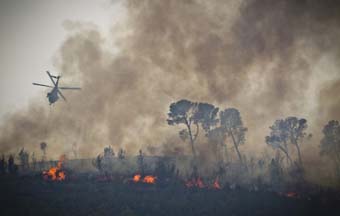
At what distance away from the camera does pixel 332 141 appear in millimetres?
76250

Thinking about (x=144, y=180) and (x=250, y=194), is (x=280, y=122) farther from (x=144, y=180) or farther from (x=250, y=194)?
(x=144, y=180)

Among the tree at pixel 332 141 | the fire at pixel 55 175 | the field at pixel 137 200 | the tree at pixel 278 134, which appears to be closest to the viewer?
the field at pixel 137 200

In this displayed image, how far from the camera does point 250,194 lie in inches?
2060

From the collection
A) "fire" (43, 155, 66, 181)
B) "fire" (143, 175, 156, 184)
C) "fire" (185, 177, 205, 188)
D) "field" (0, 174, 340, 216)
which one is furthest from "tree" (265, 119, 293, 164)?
"fire" (43, 155, 66, 181)

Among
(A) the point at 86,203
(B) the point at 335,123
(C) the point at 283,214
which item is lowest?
(C) the point at 283,214

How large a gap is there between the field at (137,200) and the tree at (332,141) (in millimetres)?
23513

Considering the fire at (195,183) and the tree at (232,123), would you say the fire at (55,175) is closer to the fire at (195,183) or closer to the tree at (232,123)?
the fire at (195,183)

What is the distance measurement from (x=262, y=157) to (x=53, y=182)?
67672mm

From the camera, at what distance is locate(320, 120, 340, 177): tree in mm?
74688

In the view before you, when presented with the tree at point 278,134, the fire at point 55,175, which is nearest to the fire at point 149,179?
the fire at point 55,175

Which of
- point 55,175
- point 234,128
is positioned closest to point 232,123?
point 234,128

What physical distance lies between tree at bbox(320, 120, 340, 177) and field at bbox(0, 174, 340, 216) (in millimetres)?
23513

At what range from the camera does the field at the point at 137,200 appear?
40469 mm

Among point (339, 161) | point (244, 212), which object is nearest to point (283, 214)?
point (244, 212)
